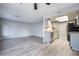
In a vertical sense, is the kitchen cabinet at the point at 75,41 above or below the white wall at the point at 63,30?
below

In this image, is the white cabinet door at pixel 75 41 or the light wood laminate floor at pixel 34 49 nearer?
A: the light wood laminate floor at pixel 34 49

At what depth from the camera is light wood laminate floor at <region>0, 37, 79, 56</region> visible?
380 centimetres

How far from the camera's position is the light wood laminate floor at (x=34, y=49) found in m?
3.80

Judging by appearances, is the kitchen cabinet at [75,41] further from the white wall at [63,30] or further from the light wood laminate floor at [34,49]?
the white wall at [63,30]

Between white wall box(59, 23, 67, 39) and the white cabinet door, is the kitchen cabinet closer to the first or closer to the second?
the white cabinet door

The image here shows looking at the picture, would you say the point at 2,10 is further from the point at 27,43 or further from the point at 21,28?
the point at 27,43

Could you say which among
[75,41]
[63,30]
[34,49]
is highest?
[63,30]

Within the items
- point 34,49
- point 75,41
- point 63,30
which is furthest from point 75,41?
point 34,49

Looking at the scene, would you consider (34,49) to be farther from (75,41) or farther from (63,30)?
(75,41)

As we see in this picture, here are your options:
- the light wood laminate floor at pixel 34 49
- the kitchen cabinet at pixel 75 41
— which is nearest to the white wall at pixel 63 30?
the light wood laminate floor at pixel 34 49

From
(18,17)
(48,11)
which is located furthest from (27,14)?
(48,11)

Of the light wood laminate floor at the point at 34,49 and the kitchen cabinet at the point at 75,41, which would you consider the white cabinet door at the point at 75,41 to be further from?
the light wood laminate floor at the point at 34,49

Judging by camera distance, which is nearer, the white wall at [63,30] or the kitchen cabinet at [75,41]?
the white wall at [63,30]

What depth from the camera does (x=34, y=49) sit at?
439 centimetres
